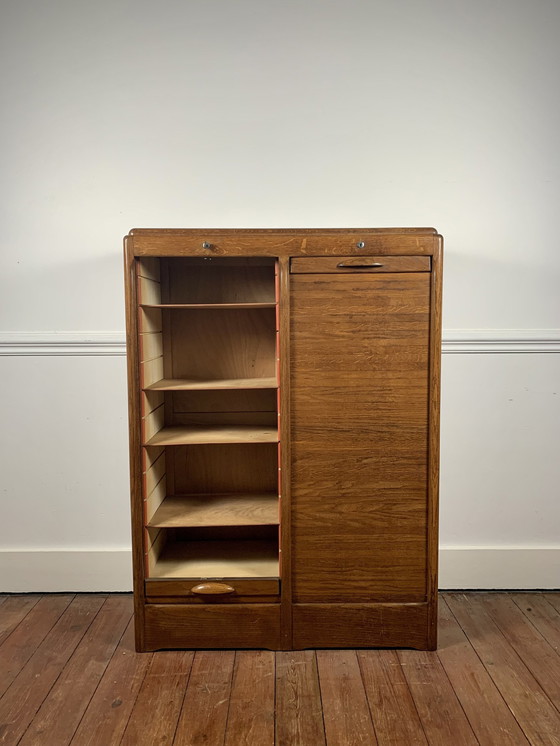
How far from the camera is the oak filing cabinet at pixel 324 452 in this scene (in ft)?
7.61

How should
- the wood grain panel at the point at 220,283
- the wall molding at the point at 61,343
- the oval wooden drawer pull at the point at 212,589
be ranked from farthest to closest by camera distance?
1. the wall molding at the point at 61,343
2. the wood grain panel at the point at 220,283
3. the oval wooden drawer pull at the point at 212,589

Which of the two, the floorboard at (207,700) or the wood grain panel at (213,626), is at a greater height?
the wood grain panel at (213,626)

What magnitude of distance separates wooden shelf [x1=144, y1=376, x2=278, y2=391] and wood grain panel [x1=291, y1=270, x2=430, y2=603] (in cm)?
21

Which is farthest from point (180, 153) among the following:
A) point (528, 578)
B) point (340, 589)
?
point (528, 578)

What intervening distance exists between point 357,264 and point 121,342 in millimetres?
1159

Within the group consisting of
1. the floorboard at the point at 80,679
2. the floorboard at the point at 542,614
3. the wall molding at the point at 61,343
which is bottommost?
the floorboard at the point at 80,679

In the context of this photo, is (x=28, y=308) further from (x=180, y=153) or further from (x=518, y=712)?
(x=518, y=712)

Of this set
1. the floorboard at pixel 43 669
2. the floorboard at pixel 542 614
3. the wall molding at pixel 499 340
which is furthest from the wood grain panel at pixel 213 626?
the wall molding at pixel 499 340

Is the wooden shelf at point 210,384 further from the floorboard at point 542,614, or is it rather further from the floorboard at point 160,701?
the floorboard at point 542,614

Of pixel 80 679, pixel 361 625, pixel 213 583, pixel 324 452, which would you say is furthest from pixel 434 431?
pixel 80 679

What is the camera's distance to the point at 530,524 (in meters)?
2.97

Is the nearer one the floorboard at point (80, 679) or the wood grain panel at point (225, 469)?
the floorboard at point (80, 679)

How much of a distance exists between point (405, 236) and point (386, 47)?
104cm

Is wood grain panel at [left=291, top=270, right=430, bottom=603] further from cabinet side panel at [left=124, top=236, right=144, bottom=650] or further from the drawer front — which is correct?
cabinet side panel at [left=124, top=236, right=144, bottom=650]
